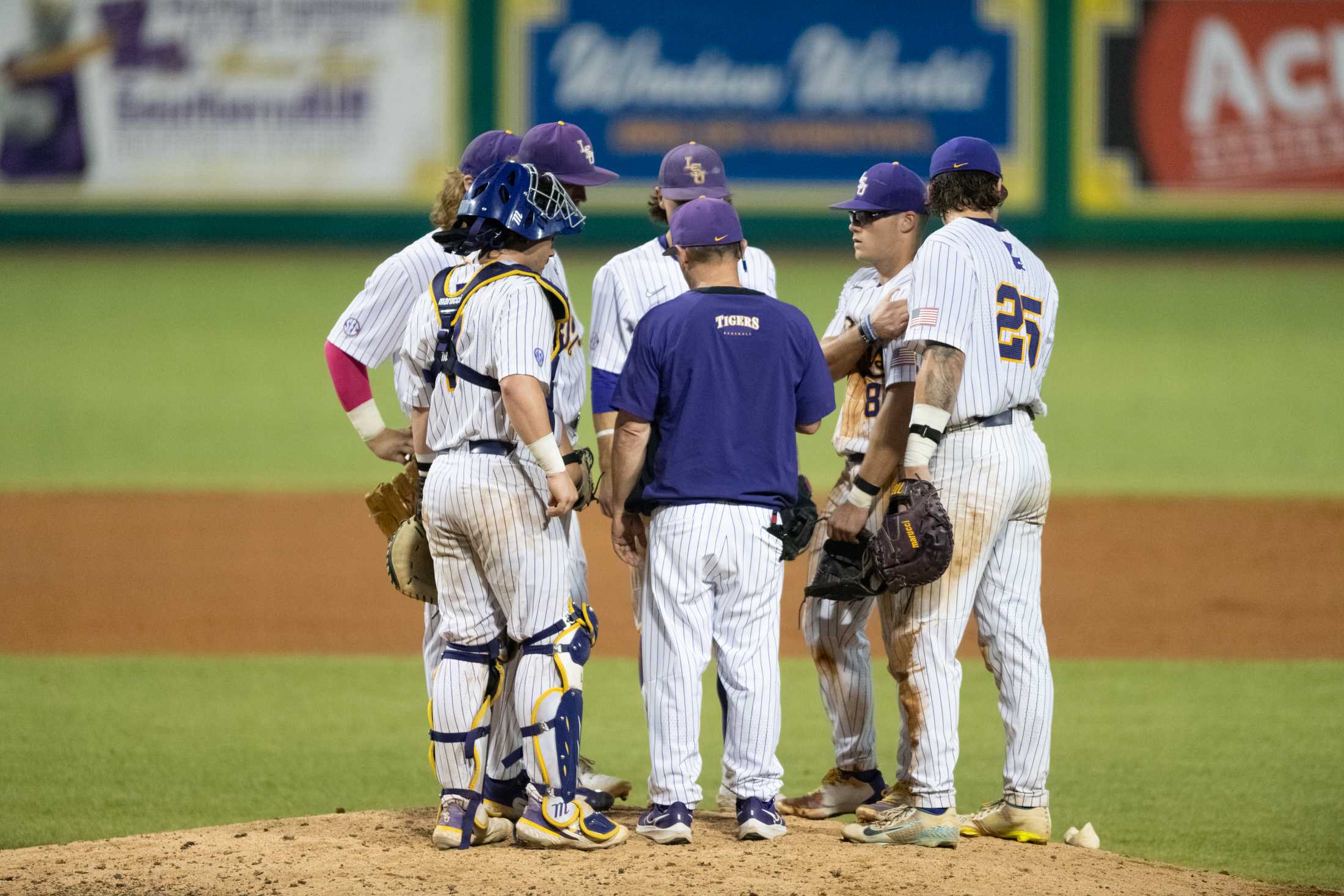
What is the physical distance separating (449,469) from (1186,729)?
11.8 ft

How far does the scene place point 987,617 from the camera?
5.06 metres

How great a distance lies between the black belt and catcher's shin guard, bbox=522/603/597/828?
0.51 m

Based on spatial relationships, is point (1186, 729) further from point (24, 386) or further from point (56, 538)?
point (24, 386)

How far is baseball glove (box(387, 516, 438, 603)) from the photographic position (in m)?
5.04

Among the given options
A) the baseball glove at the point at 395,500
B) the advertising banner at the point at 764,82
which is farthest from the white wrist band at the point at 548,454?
the advertising banner at the point at 764,82

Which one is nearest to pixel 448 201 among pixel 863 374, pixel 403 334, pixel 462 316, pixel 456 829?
pixel 403 334

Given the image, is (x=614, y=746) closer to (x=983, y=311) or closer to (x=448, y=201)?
(x=448, y=201)

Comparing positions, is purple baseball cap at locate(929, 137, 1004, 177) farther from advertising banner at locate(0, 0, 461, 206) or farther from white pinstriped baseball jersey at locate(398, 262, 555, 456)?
advertising banner at locate(0, 0, 461, 206)

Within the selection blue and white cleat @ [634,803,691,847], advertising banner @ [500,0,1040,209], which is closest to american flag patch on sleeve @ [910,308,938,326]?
blue and white cleat @ [634,803,691,847]

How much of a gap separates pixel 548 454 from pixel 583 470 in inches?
14.9

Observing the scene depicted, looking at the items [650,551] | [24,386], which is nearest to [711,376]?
[650,551]

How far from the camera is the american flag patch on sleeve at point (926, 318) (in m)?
4.77

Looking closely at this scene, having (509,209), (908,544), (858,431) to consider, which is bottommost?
(908,544)

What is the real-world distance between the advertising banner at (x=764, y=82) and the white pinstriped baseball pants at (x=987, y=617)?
1699 cm
